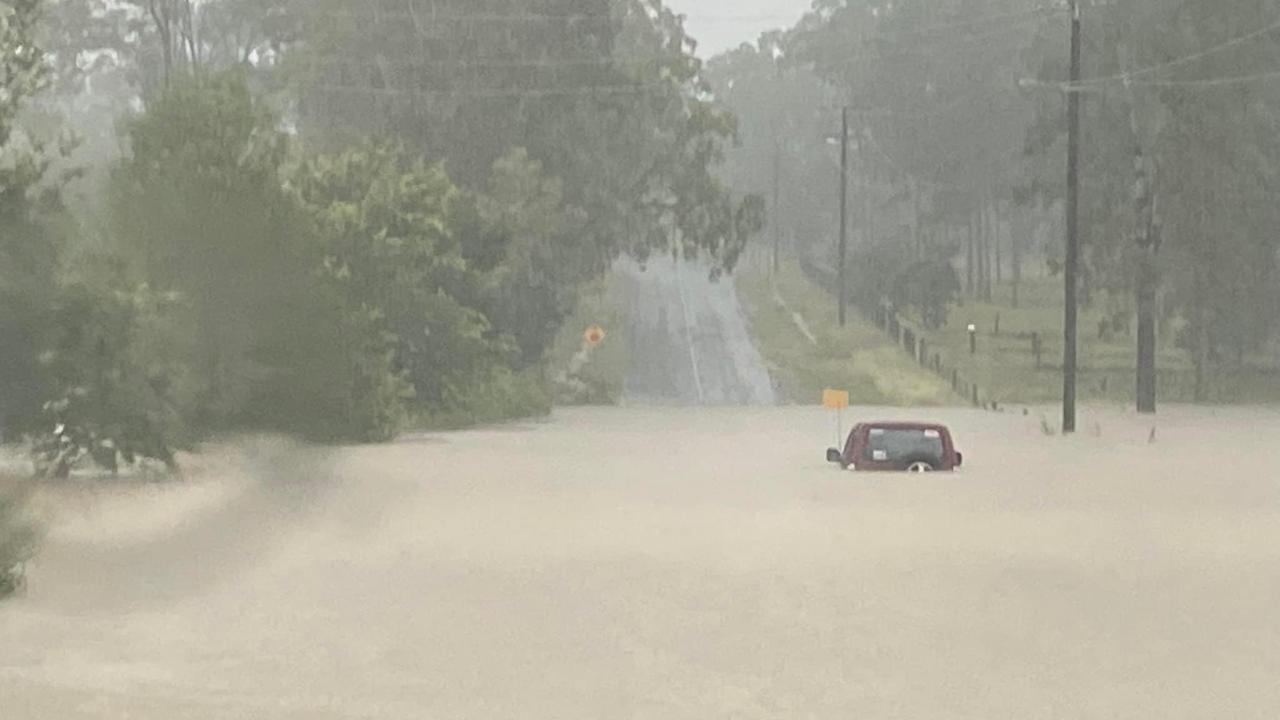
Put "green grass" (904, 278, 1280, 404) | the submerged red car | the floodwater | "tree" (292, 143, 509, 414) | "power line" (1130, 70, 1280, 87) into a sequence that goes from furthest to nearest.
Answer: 1. "green grass" (904, 278, 1280, 404)
2. "power line" (1130, 70, 1280, 87)
3. "tree" (292, 143, 509, 414)
4. the submerged red car
5. the floodwater

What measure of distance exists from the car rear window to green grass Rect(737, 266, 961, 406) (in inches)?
1381

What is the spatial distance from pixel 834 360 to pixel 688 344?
857cm

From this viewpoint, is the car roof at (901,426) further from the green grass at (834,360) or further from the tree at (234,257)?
the green grass at (834,360)

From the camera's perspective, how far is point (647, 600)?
16.8 metres

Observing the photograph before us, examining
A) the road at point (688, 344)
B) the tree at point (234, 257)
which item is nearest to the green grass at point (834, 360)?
the road at point (688, 344)

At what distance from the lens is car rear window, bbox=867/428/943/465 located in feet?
107

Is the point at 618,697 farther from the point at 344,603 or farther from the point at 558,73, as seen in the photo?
the point at 558,73

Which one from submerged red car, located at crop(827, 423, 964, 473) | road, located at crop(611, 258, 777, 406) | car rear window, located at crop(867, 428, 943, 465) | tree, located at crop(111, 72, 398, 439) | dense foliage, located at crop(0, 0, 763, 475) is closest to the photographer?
dense foliage, located at crop(0, 0, 763, 475)

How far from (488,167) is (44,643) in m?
59.6

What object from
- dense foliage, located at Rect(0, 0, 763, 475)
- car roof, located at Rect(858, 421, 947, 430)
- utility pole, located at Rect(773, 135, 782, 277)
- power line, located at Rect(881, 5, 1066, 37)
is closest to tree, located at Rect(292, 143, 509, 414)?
dense foliage, located at Rect(0, 0, 763, 475)

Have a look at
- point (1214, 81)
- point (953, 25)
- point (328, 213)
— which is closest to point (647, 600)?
point (328, 213)

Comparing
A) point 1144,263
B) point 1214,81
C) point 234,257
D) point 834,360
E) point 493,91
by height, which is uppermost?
point 493,91

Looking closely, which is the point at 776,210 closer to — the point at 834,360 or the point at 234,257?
the point at 834,360

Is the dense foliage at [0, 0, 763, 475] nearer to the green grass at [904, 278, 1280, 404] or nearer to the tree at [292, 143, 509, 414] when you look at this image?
the tree at [292, 143, 509, 414]
